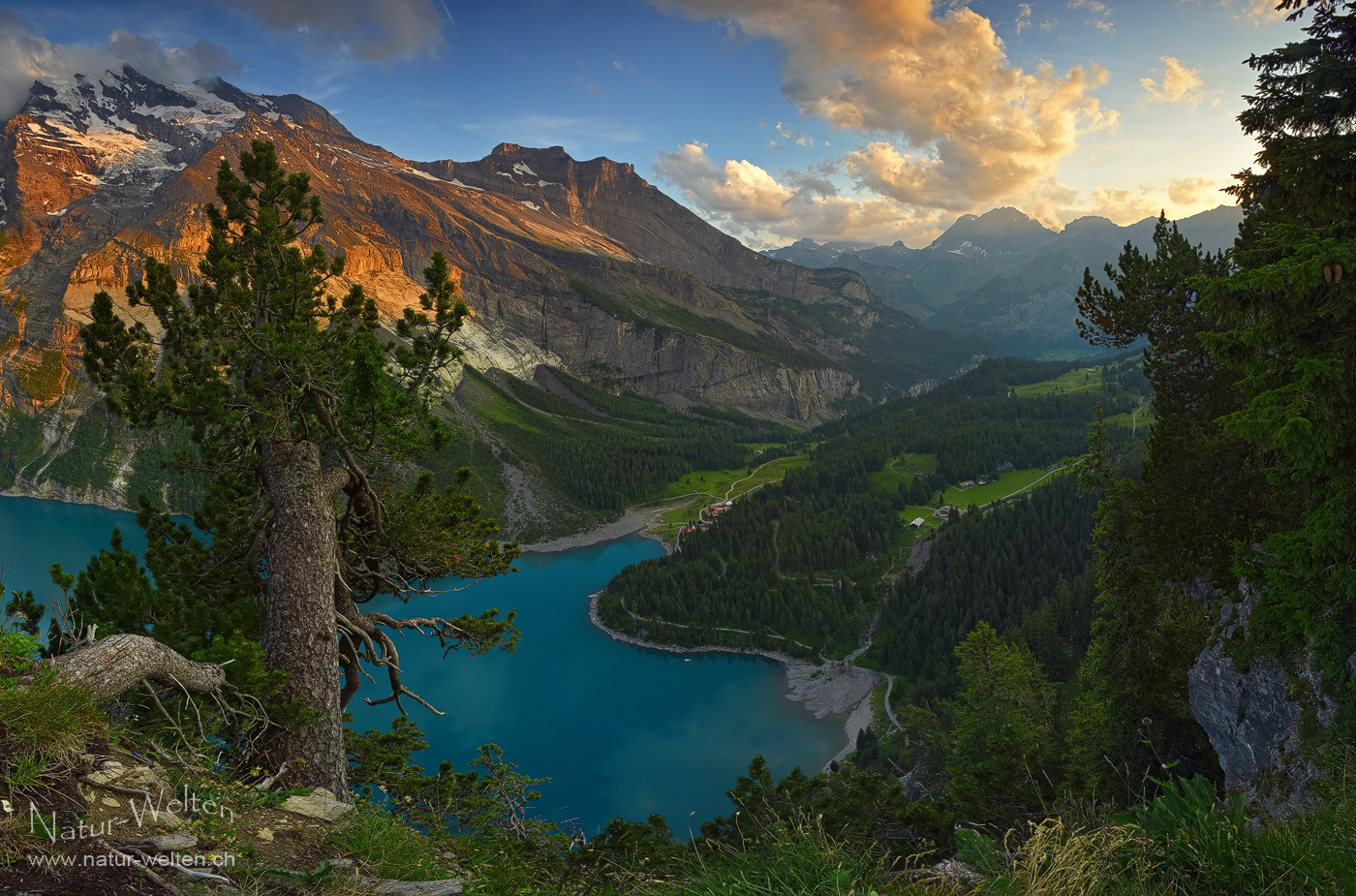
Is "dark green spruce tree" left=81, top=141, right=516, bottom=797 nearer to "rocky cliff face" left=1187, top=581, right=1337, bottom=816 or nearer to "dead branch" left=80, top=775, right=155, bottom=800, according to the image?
"dead branch" left=80, top=775, right=155, bottom=800

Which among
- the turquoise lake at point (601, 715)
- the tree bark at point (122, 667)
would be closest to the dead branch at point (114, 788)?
the tree bark at point (122, 667)

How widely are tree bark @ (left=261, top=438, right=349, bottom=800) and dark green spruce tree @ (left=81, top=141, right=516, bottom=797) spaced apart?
0.06ft

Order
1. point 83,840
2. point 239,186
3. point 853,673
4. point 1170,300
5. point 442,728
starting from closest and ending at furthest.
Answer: point 83,840 < point 239,186 < point 1170,300 < point 442,728 < point 853,673

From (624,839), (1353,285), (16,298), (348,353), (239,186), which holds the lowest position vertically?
(624,839)

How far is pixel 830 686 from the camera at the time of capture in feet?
227

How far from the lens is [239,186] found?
9.88 m

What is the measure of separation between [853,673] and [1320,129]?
68.5 meters

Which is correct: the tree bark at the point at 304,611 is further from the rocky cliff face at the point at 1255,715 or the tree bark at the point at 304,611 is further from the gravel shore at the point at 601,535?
the gravel shore at the point at 601,535

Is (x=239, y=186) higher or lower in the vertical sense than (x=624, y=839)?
higher

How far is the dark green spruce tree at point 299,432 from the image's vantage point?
765cm

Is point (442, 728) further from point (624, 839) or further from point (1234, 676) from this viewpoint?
point (1234, 676)

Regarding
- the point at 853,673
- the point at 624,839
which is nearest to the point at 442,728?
the point at 853,673

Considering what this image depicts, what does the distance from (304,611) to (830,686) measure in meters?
69.9

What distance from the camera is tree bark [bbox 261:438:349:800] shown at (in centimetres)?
720
